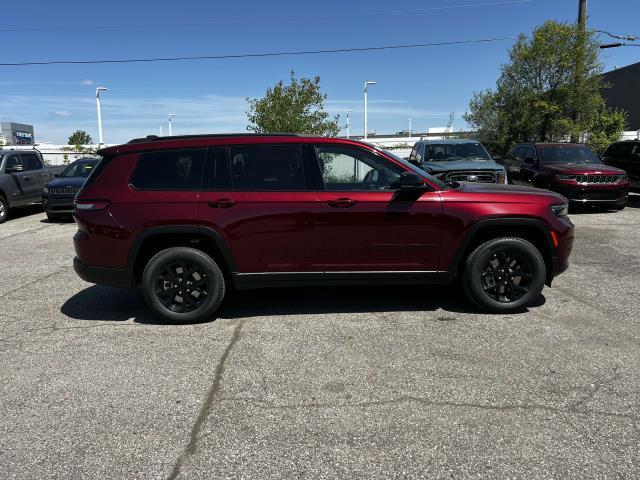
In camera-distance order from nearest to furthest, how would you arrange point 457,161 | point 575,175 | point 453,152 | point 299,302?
point 299,302 → point 457,161 → point 575,175 → point 453,152

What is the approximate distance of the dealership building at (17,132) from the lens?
2447 inches

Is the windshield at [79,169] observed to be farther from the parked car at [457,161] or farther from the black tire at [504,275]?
the black tire at [504,275]

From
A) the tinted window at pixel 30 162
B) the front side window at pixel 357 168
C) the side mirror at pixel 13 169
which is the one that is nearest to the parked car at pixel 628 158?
the front side window at pixel 357 168

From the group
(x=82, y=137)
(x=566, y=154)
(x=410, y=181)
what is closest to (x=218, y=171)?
(x=410, y=181)

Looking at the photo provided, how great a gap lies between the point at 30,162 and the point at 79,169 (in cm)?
144

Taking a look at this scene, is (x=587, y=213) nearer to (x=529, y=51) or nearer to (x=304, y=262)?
(x=529, y=51)

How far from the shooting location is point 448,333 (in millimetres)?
4602

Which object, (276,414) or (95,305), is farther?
(95,305)

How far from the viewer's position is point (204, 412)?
3.30 m

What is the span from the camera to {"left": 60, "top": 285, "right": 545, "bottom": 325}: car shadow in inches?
209

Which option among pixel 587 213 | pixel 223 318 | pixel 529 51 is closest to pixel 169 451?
pixel 223 318

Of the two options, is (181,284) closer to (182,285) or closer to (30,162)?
(182,285)

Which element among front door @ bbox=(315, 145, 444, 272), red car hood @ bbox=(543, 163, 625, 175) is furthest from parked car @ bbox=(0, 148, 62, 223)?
red car hood @ bbox=(543, 163, 625, 175)

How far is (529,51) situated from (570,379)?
59.5ft
